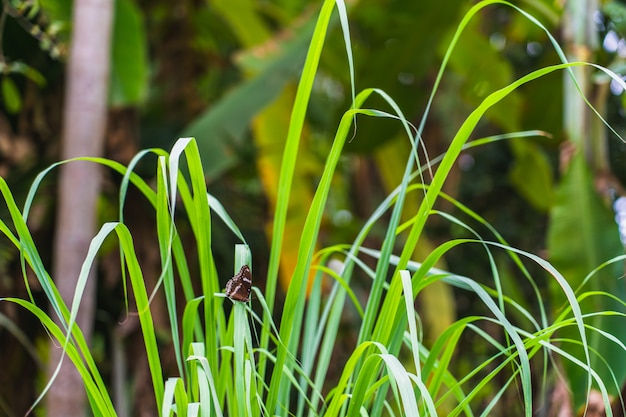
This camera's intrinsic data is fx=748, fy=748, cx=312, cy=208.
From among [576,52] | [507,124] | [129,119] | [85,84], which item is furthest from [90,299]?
[507,124]

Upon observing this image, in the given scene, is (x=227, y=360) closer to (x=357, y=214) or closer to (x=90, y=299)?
(x=90, y=299)

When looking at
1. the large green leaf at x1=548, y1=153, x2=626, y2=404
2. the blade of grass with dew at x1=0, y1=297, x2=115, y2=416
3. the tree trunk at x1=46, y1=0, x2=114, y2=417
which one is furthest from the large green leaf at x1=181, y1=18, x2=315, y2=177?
the blade of grass with dew at x1=0, y1=297, x2=115, y2=416

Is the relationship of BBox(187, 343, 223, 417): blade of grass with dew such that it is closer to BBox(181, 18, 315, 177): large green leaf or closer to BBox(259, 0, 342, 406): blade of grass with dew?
BBox(259, 0, 342, 406): blade of grass with dew

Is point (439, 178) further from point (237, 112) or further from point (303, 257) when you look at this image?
point (237, 112)

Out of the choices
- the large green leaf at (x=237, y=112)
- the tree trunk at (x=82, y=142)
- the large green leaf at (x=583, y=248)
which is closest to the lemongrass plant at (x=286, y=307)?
the large green leaf at (x=583, y=248)

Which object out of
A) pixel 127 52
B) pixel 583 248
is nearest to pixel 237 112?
pixel 127 52

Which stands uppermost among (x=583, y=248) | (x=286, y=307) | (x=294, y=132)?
(x=294, y=132)
